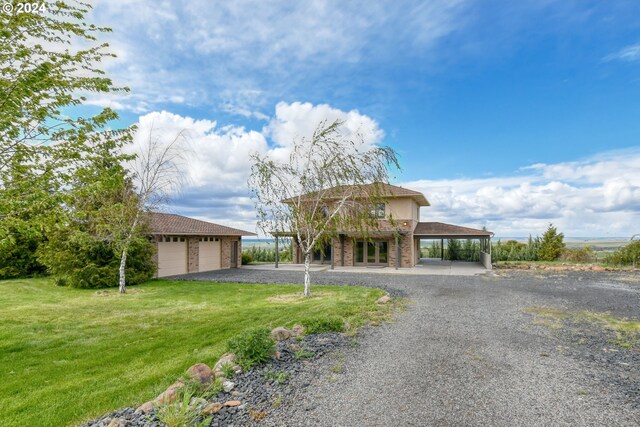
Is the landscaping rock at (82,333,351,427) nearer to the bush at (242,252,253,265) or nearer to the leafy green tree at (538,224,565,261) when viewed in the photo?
the bush at (242,252,253,265)

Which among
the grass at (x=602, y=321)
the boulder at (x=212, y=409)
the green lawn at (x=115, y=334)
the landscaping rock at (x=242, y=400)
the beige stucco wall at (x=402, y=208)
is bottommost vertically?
the grass at (x=602, y=321)

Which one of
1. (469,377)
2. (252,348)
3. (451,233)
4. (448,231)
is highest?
(448,231)

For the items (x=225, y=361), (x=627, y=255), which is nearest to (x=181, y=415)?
(x=225, y=361)

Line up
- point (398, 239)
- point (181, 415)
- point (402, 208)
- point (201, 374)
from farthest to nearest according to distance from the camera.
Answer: point (402, 208), point (398, 239), point (201, 374), point (181, 415)

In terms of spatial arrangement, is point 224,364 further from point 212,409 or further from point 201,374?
point 212,409

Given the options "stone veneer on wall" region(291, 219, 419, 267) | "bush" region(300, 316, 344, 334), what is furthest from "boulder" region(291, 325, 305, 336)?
"stone veneer on wall" region(291, 219, 419, 267)

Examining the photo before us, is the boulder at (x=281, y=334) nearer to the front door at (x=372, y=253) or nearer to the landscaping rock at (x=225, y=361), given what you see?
the landscaping rock at (x=225, y=361)

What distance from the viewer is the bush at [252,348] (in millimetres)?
4613

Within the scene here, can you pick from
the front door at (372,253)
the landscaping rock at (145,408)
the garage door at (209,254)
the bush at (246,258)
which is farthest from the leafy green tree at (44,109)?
the bush at (246,258)

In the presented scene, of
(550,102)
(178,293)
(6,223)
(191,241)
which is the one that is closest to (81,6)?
(6,223)

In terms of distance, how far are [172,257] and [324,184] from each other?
11091 mm

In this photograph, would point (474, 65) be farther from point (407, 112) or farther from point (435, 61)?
point (407, 112)

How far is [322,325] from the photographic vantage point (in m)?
6.61

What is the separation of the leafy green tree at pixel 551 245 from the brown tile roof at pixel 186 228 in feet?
72.8
